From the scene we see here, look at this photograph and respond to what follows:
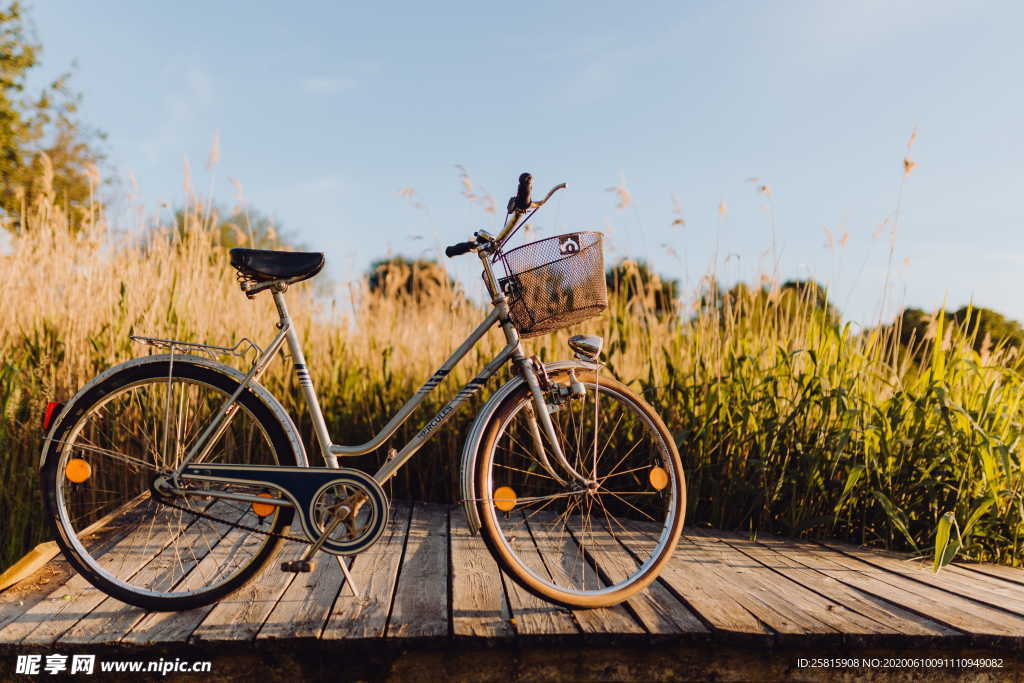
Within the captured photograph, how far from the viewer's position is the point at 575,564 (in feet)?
8.58

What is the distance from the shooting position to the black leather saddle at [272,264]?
216cm

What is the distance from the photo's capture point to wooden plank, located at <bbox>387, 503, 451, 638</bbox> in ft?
6.62

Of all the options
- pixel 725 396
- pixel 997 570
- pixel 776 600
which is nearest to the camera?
pixel 776 600

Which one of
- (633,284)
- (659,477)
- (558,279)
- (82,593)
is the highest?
(633,284)

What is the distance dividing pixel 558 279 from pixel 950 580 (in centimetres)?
203

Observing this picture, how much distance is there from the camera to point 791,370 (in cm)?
342

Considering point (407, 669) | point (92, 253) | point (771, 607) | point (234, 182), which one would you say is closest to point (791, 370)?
point (771, 607)

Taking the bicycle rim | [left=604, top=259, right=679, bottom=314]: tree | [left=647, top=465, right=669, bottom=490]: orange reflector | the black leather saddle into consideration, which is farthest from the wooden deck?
[left=604, top=259, right=679, bottom=314]: tree

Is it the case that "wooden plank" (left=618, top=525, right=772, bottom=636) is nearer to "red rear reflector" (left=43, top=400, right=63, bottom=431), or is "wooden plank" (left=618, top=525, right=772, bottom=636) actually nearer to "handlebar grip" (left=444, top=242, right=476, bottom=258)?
"handlebar grip" (left=444, top=242, right=476, bottom=258)

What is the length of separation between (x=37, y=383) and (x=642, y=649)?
3296 mm

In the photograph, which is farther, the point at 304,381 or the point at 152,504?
the point at 152,504

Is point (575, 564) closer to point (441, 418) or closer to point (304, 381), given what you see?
point (441, 418)

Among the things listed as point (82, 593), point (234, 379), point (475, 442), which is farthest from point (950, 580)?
point (82, 593)

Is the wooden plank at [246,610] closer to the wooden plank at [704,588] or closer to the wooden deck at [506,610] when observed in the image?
the wooden deck at [506,610]
